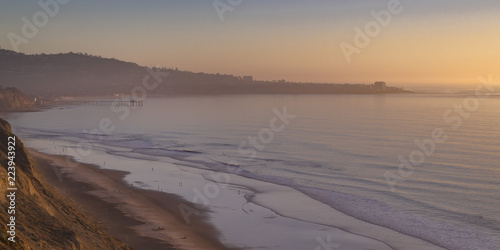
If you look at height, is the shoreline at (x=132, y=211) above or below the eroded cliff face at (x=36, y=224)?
below

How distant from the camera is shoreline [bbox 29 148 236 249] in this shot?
639 inches

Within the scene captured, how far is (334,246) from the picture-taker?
650 inches

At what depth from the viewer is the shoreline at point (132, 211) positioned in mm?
16234

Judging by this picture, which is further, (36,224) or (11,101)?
(11,101)

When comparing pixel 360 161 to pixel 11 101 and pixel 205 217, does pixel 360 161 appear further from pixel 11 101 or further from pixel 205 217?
pixel 11 101

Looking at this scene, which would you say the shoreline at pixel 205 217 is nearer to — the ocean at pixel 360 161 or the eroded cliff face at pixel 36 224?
the ocean at pixel 360 161

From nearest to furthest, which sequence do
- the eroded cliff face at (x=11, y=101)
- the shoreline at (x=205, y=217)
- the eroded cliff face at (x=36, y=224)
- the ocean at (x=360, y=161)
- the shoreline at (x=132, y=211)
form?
the eroded cliff face at (x=36, y=224) → the shoreline at (x=132, y=211) → the shoreline at (x=205, y=217) → the ocean at (x=360, y=161) → the eroded cliff face at (x=11, y=101)

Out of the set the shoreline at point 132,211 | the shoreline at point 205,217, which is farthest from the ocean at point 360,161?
the shoreline at point 132,211

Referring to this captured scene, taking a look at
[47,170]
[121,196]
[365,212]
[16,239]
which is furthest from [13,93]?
[16,239]

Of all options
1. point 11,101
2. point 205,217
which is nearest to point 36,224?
point 205,217

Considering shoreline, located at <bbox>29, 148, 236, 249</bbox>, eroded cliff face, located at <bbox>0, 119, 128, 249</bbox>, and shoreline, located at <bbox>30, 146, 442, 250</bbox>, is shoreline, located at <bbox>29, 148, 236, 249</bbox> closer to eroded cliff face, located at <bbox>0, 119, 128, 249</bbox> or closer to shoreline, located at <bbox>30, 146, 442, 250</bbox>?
shoreline, located at <bbox>30, 146, 442, 250</bbox>

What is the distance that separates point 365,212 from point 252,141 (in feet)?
94.6

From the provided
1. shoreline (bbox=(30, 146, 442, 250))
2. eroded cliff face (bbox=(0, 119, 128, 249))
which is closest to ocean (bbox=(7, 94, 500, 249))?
shoreline (bbox=(30, 146, 442, 250))

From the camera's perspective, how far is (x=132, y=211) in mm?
19672
